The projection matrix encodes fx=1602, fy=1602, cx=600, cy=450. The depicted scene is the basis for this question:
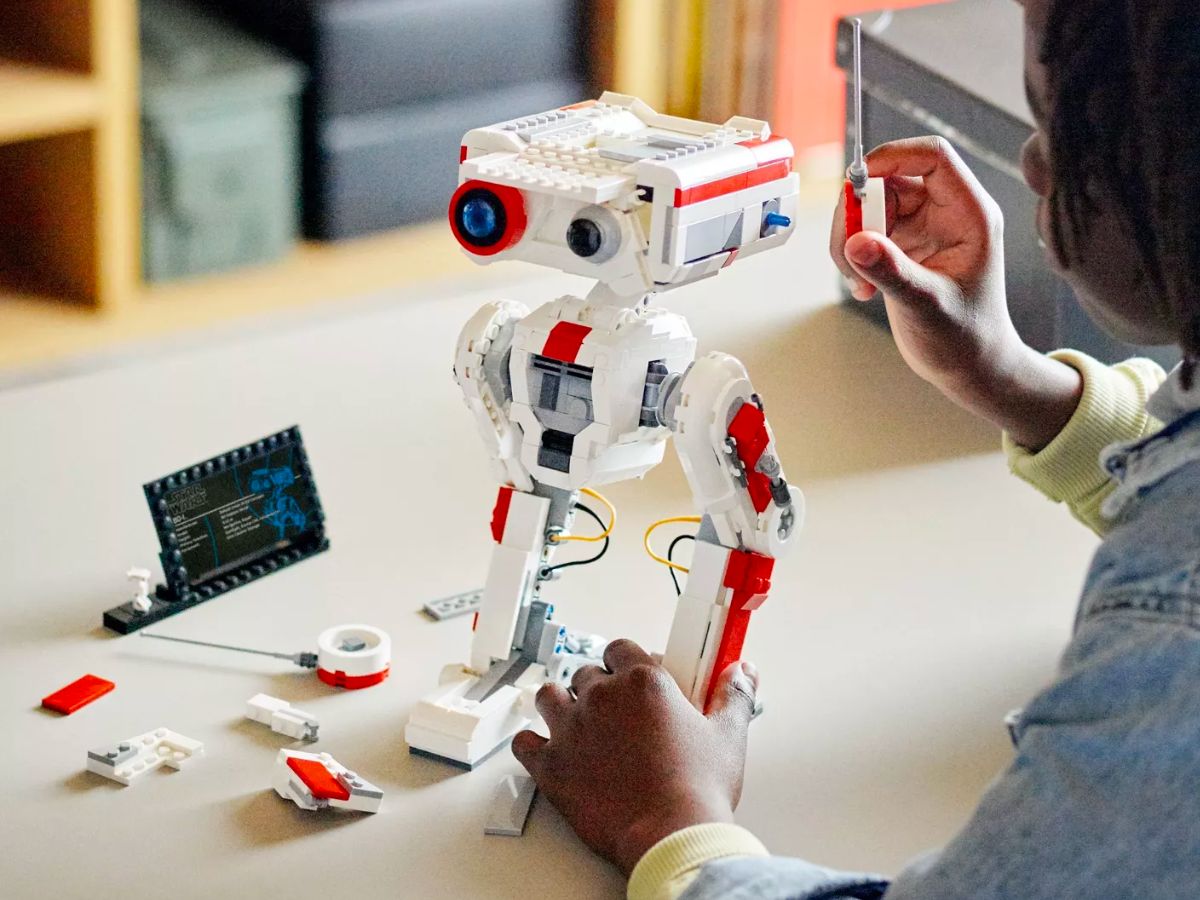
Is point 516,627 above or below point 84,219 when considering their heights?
A: above

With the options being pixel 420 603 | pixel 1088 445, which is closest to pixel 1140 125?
pixel 1088 445

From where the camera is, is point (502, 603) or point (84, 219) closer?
point (502, 603)

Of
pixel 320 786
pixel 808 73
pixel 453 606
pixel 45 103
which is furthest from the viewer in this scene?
pixel 808 73

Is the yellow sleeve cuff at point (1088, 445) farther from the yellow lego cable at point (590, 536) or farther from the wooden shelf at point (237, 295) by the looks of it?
the wooden shelf at point (237, 295)

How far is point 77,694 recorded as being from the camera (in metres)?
0.98

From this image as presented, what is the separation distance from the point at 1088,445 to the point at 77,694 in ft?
2.10

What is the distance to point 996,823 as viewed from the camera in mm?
549

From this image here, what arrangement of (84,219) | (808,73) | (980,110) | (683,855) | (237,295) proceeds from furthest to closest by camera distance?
(808,73) → (237,295) → (84,219) → (980,110) → (683,855)

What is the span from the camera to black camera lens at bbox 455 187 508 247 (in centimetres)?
91

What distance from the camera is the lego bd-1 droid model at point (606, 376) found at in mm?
901

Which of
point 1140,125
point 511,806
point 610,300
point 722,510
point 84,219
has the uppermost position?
point 1140,125

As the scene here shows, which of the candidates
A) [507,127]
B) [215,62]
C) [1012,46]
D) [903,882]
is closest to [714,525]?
[507,127]

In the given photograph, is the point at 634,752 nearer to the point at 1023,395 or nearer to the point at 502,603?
the point at 502,603

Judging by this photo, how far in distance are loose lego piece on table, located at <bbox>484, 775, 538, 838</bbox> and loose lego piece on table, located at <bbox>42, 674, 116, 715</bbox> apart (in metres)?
0.26
